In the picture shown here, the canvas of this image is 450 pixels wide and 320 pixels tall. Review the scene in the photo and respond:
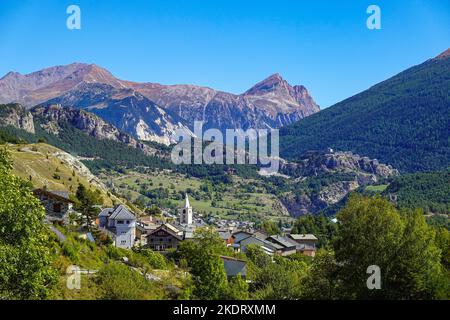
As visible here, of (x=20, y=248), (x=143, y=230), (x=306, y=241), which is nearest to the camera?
(x=20, y=248)

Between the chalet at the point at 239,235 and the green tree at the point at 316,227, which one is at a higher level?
the chalet at the point at 239,235

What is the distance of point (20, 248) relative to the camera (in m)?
31.4

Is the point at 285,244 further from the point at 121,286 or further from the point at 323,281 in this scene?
the point at 121,286

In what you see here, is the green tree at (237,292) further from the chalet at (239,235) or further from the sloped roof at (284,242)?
the sloped roof at (284,242)

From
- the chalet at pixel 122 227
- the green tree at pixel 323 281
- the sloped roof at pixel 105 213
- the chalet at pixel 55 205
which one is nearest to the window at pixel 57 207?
the chalet at pixel 55 205

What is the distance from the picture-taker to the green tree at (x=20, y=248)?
30781 mm

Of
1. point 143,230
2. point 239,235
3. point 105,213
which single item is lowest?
point 239,235

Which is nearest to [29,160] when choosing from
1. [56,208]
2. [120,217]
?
[120,217]

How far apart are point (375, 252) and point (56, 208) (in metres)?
45.3

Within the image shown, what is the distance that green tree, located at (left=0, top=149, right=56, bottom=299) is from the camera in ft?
101

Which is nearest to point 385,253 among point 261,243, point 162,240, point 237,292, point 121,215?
point 237,292

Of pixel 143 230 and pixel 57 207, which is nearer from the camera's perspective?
pixel 57 207

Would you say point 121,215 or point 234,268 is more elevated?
point 121,215
